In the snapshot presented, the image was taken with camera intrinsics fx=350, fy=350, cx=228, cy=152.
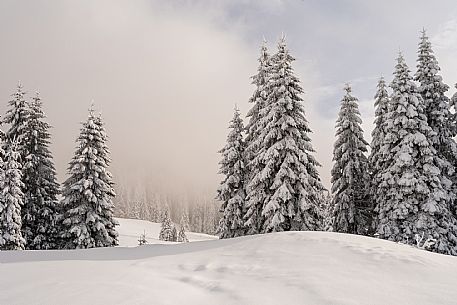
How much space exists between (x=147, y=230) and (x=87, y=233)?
7647cm

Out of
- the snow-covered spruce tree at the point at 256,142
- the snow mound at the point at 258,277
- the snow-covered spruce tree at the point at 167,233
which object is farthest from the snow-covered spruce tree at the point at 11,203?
the snow-covered spruce tree at the point at 167,233

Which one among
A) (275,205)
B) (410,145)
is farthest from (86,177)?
(410,145)

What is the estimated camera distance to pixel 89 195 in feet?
80.5

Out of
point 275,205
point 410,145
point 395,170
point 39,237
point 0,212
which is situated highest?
point 410,145

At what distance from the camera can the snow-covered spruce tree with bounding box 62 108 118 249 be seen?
954 inches

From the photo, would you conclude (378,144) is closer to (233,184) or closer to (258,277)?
(233,184)

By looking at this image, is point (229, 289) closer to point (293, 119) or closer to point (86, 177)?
point (293, 119)

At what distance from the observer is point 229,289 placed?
237 inches

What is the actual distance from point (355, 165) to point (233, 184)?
8.80m

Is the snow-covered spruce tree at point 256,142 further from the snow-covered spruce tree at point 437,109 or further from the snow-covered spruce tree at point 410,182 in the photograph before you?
the snow-covered spruce tree at point 437,109

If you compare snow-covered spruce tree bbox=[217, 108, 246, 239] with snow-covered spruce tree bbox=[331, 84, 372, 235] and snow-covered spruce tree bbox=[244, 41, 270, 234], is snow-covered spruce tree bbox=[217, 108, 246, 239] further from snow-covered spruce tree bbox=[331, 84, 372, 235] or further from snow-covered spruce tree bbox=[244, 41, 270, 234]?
snow-covered spruce tree bbox=[331, 84, 372, 235]

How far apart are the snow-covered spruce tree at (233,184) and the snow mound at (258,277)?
49.6 ft

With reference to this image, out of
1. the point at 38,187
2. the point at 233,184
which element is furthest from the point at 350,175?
the point at 38,187

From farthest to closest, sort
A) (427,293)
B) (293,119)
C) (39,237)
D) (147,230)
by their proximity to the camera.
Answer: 1. (147,230)
2. (39,237)
3. (293,119)
4. (427,293)
